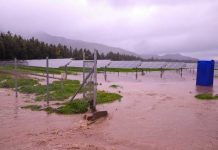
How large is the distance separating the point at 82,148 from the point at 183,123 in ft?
12.5

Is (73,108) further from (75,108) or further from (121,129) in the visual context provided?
(121,129)

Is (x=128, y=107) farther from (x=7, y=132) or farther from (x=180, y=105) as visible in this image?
(x=7, y=132)

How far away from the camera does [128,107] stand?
12977 mm

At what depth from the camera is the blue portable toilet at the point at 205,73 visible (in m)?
23.8

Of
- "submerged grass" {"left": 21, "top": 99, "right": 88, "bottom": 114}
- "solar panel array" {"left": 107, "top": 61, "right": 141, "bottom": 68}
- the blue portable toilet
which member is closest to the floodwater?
"submerged grass" {"left": 21, "top": 99, "right": 88, "bottom": 114}

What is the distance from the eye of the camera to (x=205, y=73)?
24250 mm

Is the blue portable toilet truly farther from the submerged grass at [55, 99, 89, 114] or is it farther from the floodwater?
the submerged grass at [55, 99, 89, 114]

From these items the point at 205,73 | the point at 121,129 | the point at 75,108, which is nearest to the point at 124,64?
the point at 205,73

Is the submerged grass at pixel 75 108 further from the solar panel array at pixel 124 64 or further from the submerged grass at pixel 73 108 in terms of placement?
the solar panel array at pixel 124 64

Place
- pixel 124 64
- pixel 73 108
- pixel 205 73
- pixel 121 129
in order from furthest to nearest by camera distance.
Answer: pixel 124 64, pixel 205 73, pixel 73 108, pixel 121 129

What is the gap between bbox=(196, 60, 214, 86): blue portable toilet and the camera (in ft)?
78.1

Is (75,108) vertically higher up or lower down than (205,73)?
lower down

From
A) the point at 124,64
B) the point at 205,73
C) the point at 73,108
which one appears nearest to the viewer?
the point at 73,108

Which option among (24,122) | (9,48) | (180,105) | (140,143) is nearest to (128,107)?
(180,105)
